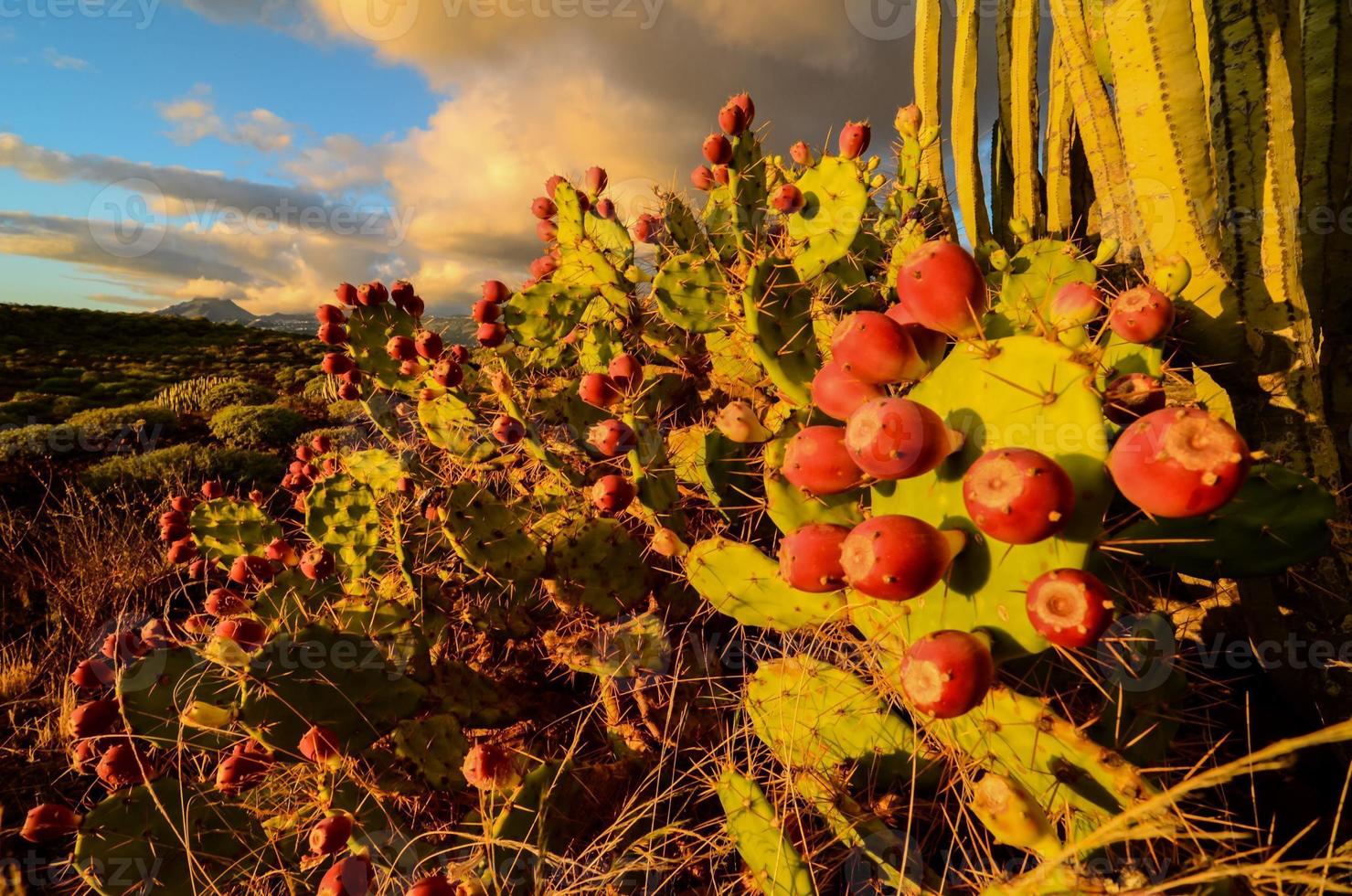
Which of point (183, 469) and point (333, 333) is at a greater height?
point (333, 333)

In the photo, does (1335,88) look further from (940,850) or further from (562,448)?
(562,448)

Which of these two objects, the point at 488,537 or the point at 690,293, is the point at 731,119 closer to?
the point at 690,293

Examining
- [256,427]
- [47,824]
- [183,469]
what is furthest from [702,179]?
[256,427]

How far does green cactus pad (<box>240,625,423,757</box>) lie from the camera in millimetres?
1647

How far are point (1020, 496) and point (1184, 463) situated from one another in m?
0.19

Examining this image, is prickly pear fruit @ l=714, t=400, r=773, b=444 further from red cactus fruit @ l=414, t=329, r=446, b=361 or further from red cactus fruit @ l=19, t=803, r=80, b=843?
red cactus fruit @ l=19, t=803, r=80, b=843

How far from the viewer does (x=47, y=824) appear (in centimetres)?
165

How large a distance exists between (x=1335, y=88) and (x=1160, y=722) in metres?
2.01

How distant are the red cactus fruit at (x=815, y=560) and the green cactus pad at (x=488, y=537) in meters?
1.29


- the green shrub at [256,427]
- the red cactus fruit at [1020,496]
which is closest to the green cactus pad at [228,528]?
the red cactus fruit at [1020,496]

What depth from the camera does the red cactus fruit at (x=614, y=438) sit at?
2.09m

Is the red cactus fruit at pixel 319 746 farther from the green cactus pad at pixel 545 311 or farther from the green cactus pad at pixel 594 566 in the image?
the green cactus pad at pixel 545 311

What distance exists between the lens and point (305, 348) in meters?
29.0

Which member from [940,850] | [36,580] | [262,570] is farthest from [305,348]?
[940,850]
